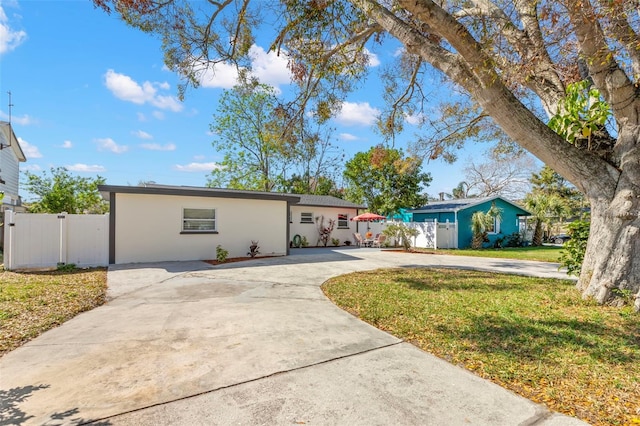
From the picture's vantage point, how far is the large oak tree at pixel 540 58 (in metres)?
4.34

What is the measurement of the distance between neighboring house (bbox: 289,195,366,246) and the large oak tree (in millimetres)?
10736

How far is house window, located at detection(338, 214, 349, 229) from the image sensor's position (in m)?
19.5

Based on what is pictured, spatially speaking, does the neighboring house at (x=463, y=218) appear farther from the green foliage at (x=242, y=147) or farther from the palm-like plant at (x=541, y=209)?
the green foliage at (x=242, y=147)

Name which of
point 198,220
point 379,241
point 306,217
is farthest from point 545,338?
point 306,217

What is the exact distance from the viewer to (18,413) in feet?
7.37

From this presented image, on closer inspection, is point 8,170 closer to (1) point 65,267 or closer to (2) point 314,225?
(1) point 65,267

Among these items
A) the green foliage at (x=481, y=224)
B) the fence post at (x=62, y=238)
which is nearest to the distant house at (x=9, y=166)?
the fence post at (x=62, y=238)

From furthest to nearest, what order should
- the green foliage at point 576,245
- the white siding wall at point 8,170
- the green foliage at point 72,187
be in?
the green foliage at point 72,187, the white siding wall at point 8,170, the green foliage at point 576,245

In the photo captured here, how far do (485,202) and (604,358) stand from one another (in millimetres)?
18279

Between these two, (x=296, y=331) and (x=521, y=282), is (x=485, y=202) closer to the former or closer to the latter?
(x=521, y=282)

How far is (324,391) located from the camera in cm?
263

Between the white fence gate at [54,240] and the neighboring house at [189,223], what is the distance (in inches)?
15.9

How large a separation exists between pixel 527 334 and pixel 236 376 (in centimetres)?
372

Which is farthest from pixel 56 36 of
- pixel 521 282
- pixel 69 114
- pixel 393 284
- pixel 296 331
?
pixel 521 282
